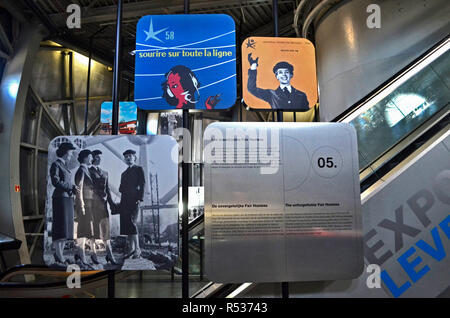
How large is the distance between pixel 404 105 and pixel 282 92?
5.58 ft

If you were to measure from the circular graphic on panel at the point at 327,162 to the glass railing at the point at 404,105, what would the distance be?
32.7 inches

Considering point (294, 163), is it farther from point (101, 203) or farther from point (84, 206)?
point (84, 206)

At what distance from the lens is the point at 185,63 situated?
2314mm

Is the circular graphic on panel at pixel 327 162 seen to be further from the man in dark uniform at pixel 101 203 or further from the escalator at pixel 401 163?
the man in dark uniform at pixel 101 203

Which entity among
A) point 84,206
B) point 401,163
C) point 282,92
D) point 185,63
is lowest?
point 84,206

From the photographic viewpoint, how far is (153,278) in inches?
314

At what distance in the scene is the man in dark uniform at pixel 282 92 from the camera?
2289 mm

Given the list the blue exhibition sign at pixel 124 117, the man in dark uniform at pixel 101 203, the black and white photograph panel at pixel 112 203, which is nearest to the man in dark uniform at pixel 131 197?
the black and white photograph panel at pixel 112 203

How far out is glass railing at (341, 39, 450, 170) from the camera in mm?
2916

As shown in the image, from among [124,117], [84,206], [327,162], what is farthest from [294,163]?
[124,117]

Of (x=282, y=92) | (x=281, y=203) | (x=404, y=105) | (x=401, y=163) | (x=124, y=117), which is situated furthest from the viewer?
(x=124, y=117)

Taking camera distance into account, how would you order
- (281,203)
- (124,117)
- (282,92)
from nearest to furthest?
(281,203)
(282,92)
(124,117)

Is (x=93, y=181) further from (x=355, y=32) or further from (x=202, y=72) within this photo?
(x=355, y=32)

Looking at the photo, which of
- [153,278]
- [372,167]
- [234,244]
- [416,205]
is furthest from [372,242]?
[153,278]
